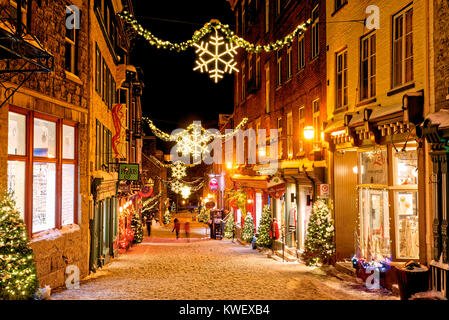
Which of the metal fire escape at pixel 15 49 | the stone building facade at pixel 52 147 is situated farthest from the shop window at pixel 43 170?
the metal fire escape at pixel 15 49

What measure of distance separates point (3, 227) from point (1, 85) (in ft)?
10.4

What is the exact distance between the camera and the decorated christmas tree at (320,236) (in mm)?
14961

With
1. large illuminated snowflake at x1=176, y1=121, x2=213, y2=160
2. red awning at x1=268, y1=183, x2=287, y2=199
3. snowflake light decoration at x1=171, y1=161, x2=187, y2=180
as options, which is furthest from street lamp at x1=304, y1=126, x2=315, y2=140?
snowflake light decoration at x1=171, y1=161, x2=187, y2=180

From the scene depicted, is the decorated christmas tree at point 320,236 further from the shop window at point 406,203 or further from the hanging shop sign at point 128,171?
the hanging shop sign at point 128,171

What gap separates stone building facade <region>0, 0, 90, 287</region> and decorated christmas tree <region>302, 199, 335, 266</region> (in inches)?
295

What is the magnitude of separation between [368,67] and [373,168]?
3027 mm

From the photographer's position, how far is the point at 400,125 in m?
10.8

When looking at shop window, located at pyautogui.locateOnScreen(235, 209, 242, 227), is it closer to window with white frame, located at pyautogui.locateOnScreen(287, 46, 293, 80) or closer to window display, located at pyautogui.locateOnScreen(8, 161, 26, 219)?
window with white frame, located at pyautogui.locateOnScreen(287, 46, 293, 80)

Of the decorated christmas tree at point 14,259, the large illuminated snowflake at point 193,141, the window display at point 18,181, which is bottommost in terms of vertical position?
the decorated christmas tree at point 14,259

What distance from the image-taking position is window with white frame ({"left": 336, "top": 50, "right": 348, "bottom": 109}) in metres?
15.0

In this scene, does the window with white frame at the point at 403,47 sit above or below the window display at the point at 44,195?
above

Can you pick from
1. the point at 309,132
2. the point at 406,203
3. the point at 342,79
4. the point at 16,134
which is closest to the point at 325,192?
the point at 309,132

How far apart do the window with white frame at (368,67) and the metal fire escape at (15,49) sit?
29.2 ft

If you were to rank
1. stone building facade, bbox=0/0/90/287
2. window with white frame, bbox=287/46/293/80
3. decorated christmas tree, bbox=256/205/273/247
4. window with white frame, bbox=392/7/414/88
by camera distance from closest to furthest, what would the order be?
1. stone building facade, bbox=0/0/90/287
2. window with white frame, bbox=392/7/414/88
3. window with white frame, bbox=287/46/293/80
4. decorated christmas tree, bbox=256/205/273/247
